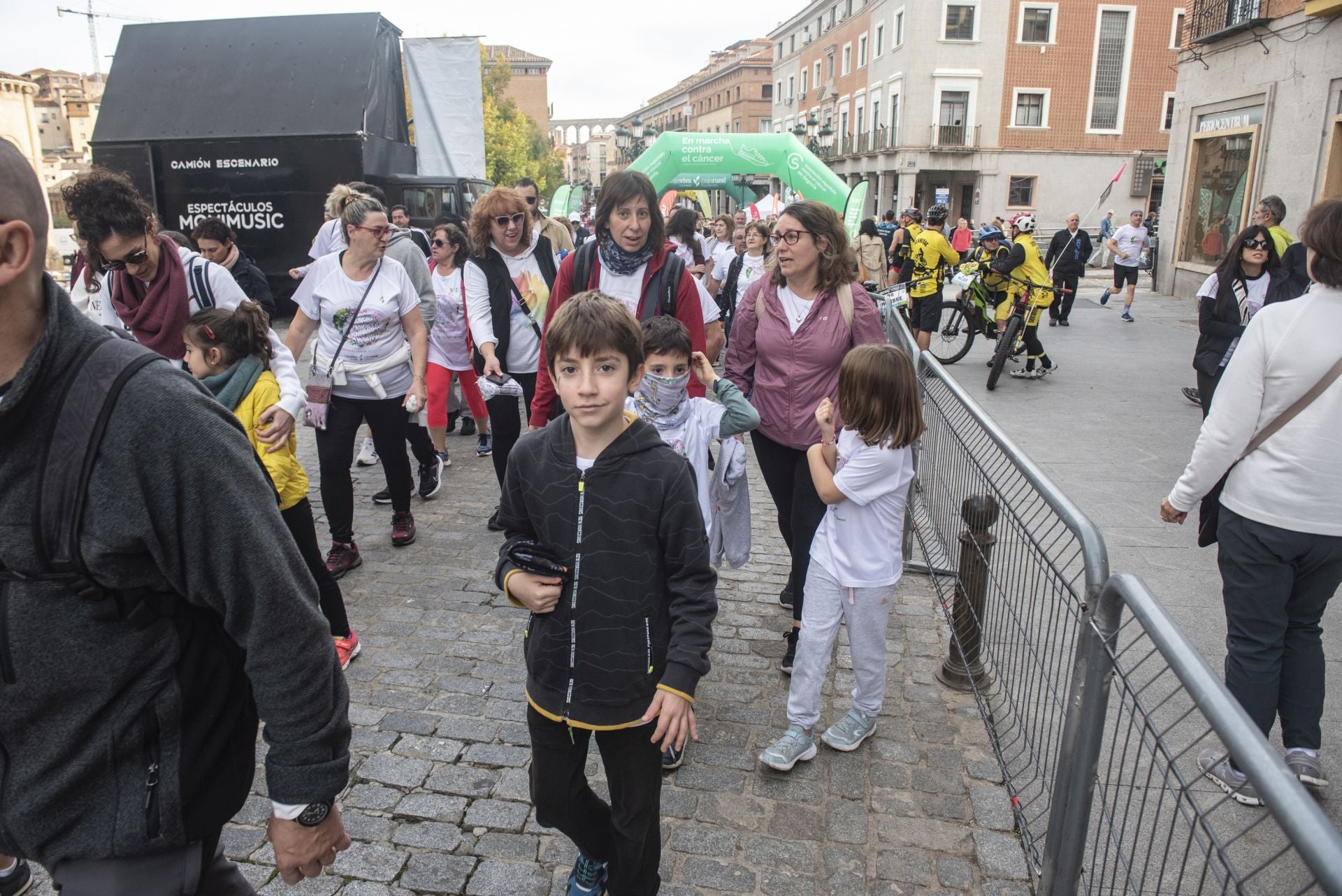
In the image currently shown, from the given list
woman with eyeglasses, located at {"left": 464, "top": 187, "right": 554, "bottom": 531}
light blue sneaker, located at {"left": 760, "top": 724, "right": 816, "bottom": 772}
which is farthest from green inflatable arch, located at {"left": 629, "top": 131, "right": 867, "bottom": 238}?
light blue sneaker, located at {"left": 760, "top": 724, "right": 816, "bottom": 772}

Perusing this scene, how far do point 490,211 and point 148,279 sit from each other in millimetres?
1840

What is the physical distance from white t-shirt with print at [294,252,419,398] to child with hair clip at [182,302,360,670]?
812mm

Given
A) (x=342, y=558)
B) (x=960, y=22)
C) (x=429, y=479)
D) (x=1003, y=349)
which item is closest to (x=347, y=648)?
(x=342, y=558)

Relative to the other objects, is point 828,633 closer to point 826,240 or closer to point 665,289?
point 826,240

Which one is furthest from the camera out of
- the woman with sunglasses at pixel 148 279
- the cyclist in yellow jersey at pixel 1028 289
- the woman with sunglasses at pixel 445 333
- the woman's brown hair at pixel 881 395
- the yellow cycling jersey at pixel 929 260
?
the yellow cycling jersey at pixel 929 260

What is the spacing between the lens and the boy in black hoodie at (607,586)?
7.49 ft

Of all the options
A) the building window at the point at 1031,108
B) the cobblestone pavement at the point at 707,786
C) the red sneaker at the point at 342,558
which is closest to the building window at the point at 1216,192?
the cobblestone pavement at the point at 707,786

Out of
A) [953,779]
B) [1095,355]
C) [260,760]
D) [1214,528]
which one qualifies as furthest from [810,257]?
[1095,355]

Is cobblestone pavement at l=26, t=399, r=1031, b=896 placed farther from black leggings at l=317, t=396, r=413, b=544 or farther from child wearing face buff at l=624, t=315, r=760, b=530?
child wearing face buff at l=624, t=315, r=760, b=530

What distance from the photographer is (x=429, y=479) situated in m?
6.42

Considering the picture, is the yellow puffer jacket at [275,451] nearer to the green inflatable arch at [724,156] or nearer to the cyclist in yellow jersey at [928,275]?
the cyclist in yellow jersey at [928,275]

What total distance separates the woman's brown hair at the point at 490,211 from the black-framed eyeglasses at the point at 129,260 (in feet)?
5.71

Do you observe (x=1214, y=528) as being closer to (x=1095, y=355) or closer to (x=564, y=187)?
(x=1095, y=355)

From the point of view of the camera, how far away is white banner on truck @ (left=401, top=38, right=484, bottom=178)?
15.8 m
